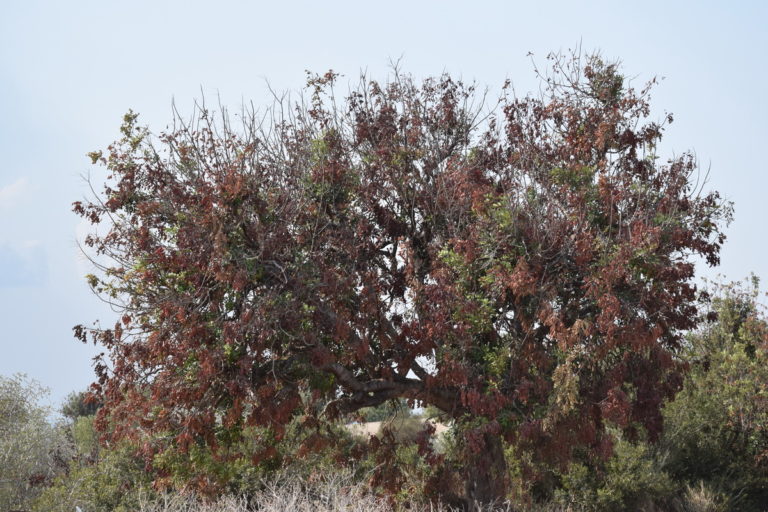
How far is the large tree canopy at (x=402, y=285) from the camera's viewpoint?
12.9 m

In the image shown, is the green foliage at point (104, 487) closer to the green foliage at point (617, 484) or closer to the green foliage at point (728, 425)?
the green foliage at point (617, 484)

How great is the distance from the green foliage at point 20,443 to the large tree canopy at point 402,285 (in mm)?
6630

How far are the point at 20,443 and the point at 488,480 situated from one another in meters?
11.3

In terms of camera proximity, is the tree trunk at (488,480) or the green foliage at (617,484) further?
the green foliage at (617,484)

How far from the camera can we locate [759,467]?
22.5 m

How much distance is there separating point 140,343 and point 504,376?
6446 mm

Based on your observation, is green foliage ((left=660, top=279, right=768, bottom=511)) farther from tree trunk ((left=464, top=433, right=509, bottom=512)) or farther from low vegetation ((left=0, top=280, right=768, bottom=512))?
tree trunk ((left=464, top=433, right=509, bottom=512))

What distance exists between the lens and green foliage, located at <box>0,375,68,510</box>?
18969 mm

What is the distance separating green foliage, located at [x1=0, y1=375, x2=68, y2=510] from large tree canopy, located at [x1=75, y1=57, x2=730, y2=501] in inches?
261

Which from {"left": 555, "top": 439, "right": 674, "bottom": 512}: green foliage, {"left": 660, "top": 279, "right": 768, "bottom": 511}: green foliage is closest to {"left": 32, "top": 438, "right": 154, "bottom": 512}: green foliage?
{"left": 555, "top": 439, "right": 674, "bottom": 512}: green foliage

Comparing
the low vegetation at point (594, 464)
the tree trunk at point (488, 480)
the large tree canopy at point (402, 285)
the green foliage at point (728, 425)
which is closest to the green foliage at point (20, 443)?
the low vegetation at point (594, 464)

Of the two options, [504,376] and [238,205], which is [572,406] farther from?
[238,205]

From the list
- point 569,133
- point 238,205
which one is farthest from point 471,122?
point 238,205

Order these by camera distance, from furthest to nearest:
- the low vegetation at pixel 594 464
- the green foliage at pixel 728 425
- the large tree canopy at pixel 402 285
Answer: the green foliage at pixel 728 425
the low vegetation at pixel 594 464
the large tree canopy at pixel 402 285
